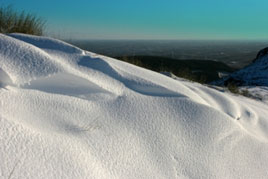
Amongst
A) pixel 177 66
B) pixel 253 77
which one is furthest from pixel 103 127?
pixel 177 66

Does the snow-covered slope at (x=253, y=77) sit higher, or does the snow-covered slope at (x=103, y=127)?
the snow-covered slope at (x=103, y=127)

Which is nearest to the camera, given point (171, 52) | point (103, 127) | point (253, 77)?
point (103, 127)

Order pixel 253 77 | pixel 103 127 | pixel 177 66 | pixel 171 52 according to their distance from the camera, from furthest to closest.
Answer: pixel 171 52 < pixel 177 66 < pixel 253 77 < pixel 103 127

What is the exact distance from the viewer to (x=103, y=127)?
111 cm

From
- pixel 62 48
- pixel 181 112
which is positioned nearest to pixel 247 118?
pixel 181 112

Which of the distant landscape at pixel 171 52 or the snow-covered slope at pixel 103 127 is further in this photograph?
the distant landscape at pixel 171 52

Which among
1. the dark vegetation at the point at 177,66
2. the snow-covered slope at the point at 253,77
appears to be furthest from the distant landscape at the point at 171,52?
the snow-covered slope at the point at 253,77

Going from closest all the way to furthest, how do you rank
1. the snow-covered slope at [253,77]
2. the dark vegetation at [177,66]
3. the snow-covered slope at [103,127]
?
the snow-covered slope at [103,127], the dark vegetation at [177,66], the snow-covered slope at [253,77]

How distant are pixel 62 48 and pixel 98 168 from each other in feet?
3.29

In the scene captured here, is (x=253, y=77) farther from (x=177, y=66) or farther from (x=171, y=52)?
(x=171, y=52)

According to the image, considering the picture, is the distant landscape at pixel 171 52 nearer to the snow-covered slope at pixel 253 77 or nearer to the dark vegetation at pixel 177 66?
the dark vegetation at pixel 177 66

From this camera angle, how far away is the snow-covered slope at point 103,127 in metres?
0.86

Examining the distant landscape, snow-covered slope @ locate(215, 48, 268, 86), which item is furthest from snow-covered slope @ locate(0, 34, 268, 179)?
snow-covered slope @ locate(215, 48, 268, 86)

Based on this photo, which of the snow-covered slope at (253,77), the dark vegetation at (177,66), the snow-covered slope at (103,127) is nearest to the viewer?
the snow-covered slope at (103,127)
